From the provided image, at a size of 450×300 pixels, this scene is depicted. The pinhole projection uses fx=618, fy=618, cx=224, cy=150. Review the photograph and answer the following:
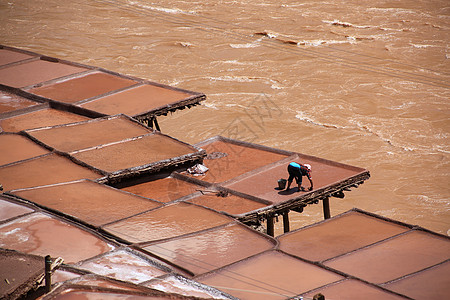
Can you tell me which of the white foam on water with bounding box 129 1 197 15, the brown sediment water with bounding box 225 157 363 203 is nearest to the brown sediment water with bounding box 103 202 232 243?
the brown sediment water with bounding box 225 157 363 203

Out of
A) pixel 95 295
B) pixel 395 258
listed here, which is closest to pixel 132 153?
pixel 395 258

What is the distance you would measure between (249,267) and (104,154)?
3419mm

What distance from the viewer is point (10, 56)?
506 inches

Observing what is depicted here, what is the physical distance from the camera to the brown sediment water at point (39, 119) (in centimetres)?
963

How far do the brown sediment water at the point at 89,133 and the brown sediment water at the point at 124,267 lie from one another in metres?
3.36

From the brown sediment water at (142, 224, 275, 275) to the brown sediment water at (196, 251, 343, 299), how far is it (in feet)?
0.46

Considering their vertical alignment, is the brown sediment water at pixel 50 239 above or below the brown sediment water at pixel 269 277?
above

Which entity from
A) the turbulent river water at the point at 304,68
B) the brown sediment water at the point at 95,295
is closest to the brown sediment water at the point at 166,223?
the brown sediment water at the point at 95,295

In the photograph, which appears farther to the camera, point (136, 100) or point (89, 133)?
point (136, 100)

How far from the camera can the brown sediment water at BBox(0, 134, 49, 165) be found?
27.5 feet

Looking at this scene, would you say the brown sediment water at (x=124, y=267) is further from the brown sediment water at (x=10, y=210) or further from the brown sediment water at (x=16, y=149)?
the brown sediment water at (x=16, y=149)

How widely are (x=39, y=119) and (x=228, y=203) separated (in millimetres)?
4013

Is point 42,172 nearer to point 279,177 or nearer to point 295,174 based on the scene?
point 279,177

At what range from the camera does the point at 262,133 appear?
1688 cm
